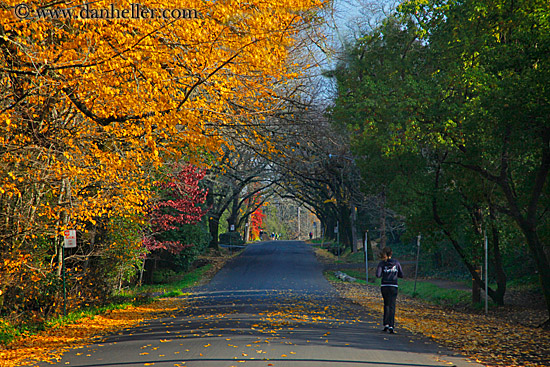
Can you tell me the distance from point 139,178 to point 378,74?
931cm

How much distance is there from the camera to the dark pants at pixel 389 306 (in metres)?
12.1

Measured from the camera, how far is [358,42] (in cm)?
2127

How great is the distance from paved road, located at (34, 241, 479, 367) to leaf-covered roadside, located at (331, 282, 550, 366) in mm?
635

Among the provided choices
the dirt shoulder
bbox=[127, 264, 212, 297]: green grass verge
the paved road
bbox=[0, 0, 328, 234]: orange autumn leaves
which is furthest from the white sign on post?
bbox=[127, 264, 212, 297]: green grass verge

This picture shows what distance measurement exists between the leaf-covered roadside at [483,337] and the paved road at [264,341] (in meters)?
0.63

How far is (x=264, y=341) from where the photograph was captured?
10.5m

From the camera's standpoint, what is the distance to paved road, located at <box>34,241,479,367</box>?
8.74m

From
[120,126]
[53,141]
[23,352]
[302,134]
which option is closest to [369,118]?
[302,134]

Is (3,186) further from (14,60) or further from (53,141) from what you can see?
(14,60)

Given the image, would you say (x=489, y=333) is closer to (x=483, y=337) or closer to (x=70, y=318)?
(x=483, y=337)

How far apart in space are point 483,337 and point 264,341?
472cm

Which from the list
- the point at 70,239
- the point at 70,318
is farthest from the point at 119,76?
the point at 70,318
